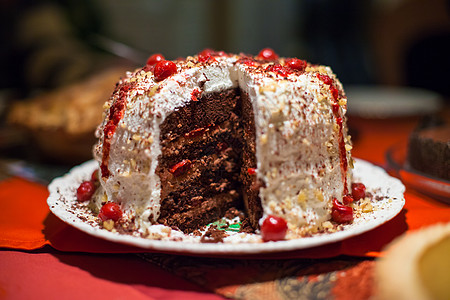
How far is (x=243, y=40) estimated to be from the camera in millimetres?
6824

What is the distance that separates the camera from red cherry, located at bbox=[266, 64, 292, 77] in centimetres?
237

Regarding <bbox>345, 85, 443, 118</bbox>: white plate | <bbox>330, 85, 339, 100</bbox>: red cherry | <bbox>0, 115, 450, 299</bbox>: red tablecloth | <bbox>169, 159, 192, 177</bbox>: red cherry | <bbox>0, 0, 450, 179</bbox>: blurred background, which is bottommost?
<bbox>0, 115, 450, 299</bbox>: red tablecloth

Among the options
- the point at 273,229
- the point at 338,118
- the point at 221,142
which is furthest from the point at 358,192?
the point at 221,142

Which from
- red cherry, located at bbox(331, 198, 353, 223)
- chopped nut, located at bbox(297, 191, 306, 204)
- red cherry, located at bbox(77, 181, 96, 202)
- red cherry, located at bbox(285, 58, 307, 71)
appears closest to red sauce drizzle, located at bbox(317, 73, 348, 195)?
red cherry, located at bbox(285, 58, 307, 71)

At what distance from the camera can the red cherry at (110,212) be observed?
228 cm

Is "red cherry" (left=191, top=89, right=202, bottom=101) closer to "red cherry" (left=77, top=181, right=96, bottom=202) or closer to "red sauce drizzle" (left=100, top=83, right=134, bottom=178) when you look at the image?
"red sauce drizzle" (left=100, top=83, right=134, bottom=178)

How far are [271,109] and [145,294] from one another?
42.1 inches

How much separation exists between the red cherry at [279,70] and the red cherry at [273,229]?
81 centimetres

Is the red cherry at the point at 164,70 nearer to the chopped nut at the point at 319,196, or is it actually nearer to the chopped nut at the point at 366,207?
the chopped nut at the point at 319,196

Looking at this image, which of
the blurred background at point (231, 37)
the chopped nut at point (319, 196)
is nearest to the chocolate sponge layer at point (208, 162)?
the chopped nut at point (319, 196)

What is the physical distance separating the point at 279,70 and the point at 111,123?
100 centimetres

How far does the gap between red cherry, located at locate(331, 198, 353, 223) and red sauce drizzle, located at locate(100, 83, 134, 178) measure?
4.15 feet

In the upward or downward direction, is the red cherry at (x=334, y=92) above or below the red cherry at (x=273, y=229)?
above

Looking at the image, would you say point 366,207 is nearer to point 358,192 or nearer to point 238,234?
point 358,192
